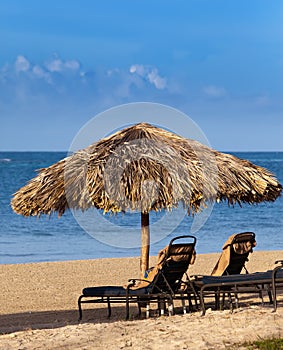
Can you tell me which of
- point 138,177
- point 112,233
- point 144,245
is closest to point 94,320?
point 144,245

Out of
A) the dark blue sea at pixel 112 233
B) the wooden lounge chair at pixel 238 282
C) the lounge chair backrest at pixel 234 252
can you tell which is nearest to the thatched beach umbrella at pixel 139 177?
the lounge chair backrest at pixel 234 252

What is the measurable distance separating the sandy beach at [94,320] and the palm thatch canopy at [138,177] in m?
1.22

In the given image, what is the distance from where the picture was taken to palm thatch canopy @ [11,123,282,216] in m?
8.37

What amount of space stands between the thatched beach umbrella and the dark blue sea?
6004 mm

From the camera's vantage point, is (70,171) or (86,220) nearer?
(70,171)

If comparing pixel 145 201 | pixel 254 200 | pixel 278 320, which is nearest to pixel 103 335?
pixel 278 320

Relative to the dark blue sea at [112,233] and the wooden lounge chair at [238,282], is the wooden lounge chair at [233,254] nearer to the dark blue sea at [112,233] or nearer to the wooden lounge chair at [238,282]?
the wooden lounge chair at [238,282]

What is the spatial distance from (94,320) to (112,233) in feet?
52.9

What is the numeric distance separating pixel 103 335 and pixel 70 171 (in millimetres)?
2624

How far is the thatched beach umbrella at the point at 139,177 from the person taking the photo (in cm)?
837

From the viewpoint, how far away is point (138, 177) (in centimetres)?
835

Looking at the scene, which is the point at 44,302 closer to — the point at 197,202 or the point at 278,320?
the point at 197,202

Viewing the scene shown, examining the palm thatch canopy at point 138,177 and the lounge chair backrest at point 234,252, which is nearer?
the lounge chair backrest at point 234,252

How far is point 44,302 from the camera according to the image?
10094 millimetres
